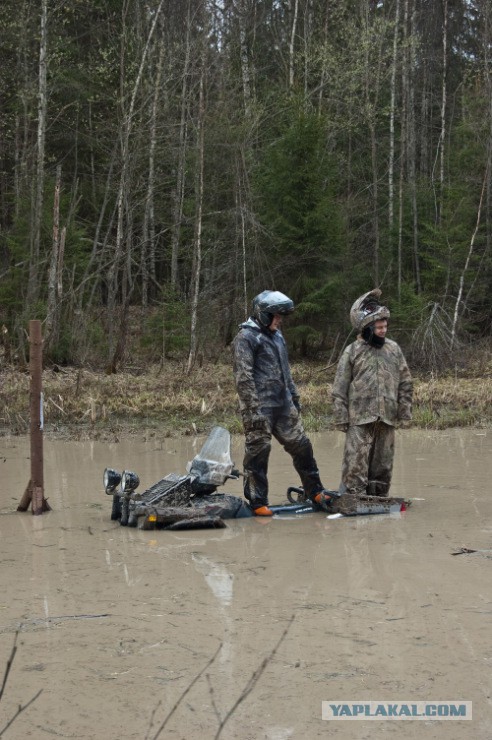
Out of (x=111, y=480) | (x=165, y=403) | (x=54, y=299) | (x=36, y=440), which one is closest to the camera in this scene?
(x=111, y=480)

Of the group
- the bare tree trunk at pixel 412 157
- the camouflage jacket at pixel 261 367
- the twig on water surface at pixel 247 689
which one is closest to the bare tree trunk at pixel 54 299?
the bare tree trunk at pixel 412 157

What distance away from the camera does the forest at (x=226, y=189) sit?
24.2m

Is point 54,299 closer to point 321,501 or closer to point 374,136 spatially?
point 374,136

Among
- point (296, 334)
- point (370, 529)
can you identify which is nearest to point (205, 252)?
point (296, 334)

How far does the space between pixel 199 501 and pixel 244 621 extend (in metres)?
3.25

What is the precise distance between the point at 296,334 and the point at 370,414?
48.3 feet

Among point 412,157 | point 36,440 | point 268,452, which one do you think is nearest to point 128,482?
point 36,440

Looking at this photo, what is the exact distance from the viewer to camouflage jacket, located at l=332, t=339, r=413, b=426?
9.80 meters

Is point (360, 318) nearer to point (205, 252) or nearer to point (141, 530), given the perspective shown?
point (141, 530)

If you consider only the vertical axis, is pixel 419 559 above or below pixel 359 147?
below

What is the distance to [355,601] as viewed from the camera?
6656mm

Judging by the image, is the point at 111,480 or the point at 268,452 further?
the point at 268,452

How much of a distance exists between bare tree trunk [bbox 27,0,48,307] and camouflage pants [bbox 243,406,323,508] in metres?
14.4

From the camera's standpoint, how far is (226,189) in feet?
89.7
